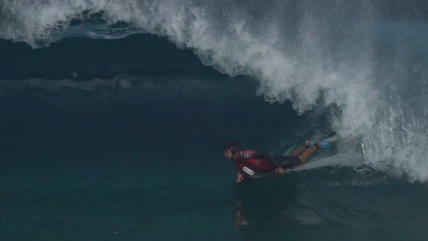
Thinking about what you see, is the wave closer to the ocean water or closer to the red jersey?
the ocean water

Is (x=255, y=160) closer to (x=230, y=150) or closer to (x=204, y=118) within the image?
(x=230, y=150)

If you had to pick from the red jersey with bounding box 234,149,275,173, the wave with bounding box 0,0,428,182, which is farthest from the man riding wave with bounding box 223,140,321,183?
the wave with bounding box 0,0,428,182

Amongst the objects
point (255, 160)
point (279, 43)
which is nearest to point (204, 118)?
point (279, 43)

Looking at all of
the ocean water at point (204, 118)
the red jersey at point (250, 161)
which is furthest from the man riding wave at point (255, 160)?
the ocean water at point (204, 118)

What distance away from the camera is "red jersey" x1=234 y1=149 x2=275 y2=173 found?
796 cm

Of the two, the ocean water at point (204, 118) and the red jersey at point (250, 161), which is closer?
the ocean water at point (204, 118)

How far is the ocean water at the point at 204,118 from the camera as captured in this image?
762 centimetres

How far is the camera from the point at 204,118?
9.91 meters

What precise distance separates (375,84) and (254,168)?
10.4 ft

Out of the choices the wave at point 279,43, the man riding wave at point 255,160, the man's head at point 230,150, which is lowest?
the man riding wave at point 255,160

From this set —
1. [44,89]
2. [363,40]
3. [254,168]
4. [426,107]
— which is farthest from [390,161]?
[44,89]

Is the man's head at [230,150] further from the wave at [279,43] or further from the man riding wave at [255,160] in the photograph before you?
the wave at [279,43]

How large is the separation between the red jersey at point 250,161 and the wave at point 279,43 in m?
1.87

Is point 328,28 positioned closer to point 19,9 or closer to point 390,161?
point 390,161
